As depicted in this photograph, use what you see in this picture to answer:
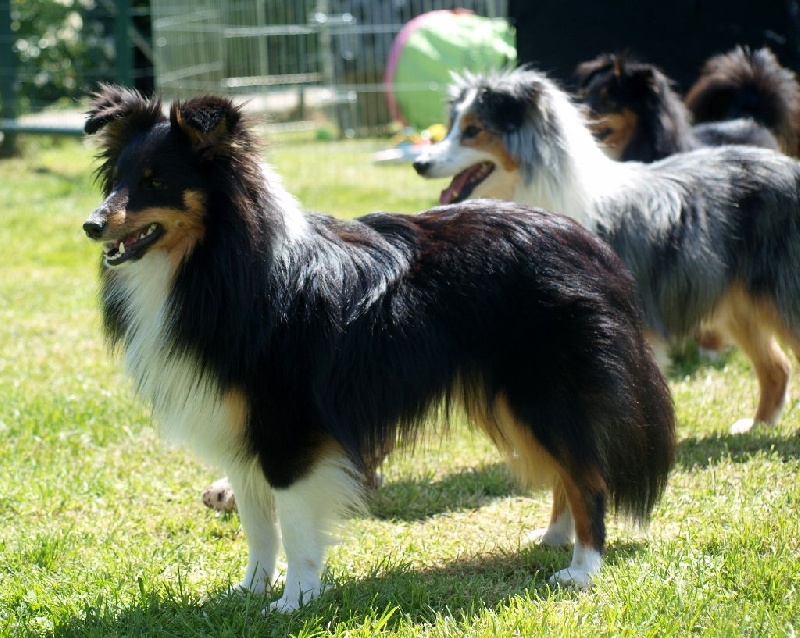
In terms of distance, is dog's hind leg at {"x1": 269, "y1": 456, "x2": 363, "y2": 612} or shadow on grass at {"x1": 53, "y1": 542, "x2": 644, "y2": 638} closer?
shadow on grass at {"x1": 53, "y1": 542, "x2": 644, "y2": 638}

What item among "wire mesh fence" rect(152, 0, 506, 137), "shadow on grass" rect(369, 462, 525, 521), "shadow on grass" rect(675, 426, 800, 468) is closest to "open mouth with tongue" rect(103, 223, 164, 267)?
"shadow on grass" rect(369, 462, 525, 521)

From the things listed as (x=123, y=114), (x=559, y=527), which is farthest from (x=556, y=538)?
(x=123, y=114)

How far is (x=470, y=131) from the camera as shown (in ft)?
16.9

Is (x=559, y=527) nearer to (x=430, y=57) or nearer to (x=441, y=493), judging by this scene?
(x=441, y=493)

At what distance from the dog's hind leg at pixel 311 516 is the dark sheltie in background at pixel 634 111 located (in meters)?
3.23

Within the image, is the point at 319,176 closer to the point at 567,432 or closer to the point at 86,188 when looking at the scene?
the point at 86,188

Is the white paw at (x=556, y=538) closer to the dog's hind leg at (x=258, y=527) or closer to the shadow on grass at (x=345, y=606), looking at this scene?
the shadow on grass at (x=345, y=606)

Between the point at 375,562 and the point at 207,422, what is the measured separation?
942 millimetres

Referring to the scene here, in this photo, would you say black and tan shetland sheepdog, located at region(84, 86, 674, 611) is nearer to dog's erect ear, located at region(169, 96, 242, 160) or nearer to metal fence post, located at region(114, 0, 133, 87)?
dog's erect ear, located at region(169, 96, 242, 160)

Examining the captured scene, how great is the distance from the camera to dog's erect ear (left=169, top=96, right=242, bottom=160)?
10.4 feet

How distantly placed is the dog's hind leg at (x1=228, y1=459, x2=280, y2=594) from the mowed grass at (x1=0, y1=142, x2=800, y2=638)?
0.16 meters

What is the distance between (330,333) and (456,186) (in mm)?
2165

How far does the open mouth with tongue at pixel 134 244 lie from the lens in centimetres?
317

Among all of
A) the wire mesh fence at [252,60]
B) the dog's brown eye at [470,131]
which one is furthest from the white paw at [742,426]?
the wire mesh fence at [252,60]
